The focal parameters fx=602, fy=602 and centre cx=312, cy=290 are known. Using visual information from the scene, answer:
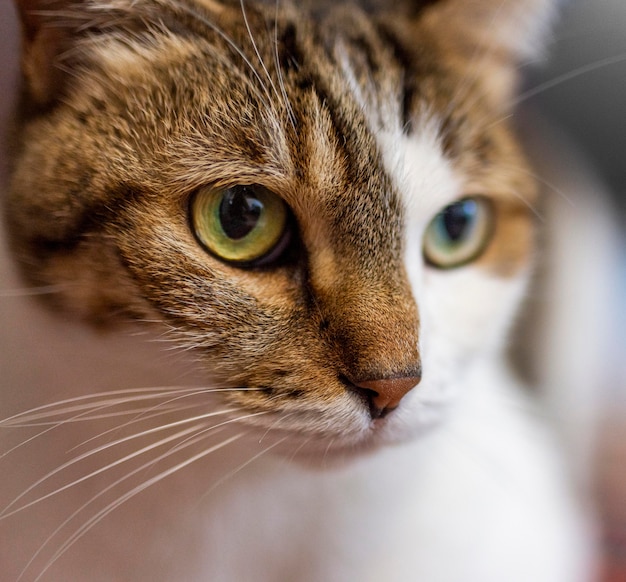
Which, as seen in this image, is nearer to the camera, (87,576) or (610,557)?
(87,576)

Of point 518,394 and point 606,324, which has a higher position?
point 606,324

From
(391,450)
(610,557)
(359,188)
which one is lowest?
(610,557)

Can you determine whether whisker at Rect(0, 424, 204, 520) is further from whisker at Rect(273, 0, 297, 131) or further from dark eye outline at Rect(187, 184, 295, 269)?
whisker at Rect(273, 0, 297, 131)

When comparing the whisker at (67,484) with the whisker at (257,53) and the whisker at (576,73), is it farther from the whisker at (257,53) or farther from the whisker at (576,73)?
the whisker at (576,73)

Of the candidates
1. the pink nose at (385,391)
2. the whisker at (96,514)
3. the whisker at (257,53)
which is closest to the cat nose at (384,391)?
the pink nose at (385,391)

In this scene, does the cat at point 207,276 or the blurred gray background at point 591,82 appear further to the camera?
the blurred gray background at point 591,82

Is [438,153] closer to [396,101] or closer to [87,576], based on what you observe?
[396,101]

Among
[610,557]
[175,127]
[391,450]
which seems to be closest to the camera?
[175,127]

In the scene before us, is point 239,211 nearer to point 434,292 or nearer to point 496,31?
point 434,292

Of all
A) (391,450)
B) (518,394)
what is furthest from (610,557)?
(391,450)

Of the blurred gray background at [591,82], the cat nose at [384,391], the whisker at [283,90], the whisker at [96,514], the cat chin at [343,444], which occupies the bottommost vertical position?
the whisker at [96,514]
